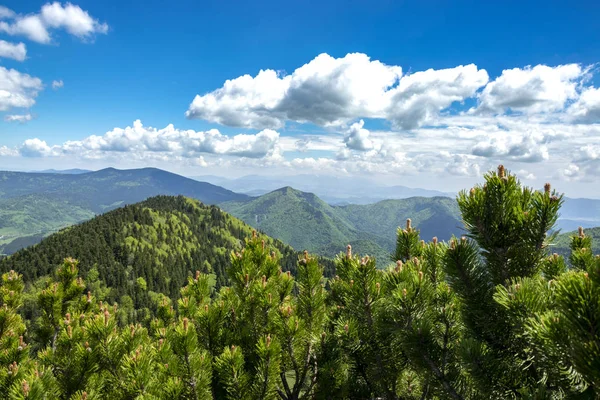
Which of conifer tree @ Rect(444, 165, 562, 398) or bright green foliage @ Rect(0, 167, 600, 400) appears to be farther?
conifer tree @ Rect(444, 165, 562, 398)

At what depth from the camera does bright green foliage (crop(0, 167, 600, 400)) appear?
9.71 feet

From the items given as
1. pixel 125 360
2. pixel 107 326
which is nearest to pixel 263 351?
pixel 125 360

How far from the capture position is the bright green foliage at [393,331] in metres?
2.96

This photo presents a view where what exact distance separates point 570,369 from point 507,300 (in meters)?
0.68

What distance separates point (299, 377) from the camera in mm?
6375

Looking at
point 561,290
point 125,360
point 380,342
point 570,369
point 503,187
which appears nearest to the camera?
point 561,290

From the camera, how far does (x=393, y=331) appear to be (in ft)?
14.3

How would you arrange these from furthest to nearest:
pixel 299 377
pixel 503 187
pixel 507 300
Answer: pixel 299 377, pixel 503 187, pixel 507 300

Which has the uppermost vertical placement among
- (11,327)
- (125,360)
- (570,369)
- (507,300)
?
(507,300)

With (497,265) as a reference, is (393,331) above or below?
below

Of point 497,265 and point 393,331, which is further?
point 393,331

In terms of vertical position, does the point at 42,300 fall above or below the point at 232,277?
below

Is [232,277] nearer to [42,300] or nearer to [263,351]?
[263,351]

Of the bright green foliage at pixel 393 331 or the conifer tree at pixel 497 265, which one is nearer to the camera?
the bright green foliage at pixel 393 331
